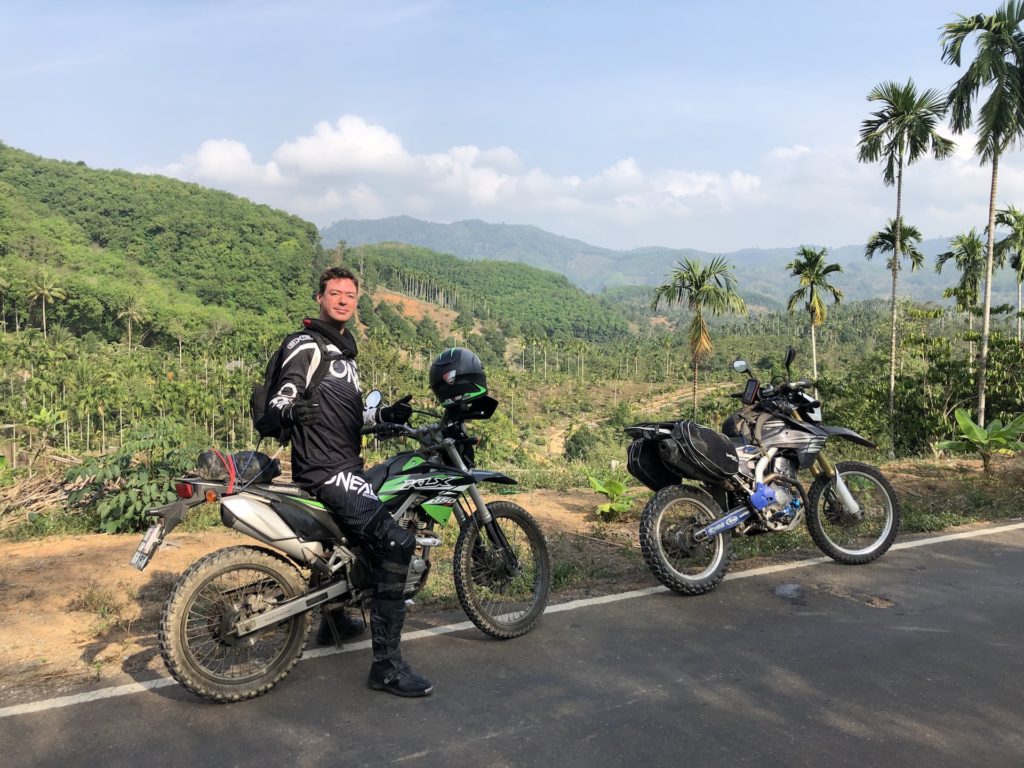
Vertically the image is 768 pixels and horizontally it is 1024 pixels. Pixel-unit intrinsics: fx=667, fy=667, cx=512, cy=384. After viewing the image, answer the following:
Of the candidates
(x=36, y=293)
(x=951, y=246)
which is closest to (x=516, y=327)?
(x=36, y=293)

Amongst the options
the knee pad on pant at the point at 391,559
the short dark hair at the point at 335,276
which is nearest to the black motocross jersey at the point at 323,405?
the short dark hair at the point at 335,276

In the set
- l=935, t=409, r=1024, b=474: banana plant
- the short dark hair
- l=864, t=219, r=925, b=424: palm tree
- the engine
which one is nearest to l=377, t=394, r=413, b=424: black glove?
the short dark hair

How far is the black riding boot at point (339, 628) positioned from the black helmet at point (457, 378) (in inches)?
A: 51.4

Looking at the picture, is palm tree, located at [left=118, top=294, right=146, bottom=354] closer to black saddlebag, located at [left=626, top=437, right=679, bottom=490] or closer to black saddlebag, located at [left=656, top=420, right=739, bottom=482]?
black saddlebag, located at [left=626, top=437, right=679, bottom=490]

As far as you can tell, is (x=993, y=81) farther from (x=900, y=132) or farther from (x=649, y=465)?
(x=649, y=465)

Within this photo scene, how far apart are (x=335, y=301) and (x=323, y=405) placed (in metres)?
0.56

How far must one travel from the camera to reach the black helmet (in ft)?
12.2

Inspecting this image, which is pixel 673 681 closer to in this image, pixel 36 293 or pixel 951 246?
pixel 951 246

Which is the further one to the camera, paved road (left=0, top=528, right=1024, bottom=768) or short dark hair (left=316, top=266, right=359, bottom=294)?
short dark hair (left=316, top=266, right=359, bottom=294)

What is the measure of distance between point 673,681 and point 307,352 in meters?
2.43

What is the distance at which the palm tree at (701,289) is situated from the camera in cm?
2452

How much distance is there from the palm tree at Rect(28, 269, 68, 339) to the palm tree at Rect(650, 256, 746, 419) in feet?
270

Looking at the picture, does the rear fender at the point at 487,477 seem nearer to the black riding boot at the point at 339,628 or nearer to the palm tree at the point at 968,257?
the black riding boot at the point at 339,628

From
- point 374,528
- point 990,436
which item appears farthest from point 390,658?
point 990,436
